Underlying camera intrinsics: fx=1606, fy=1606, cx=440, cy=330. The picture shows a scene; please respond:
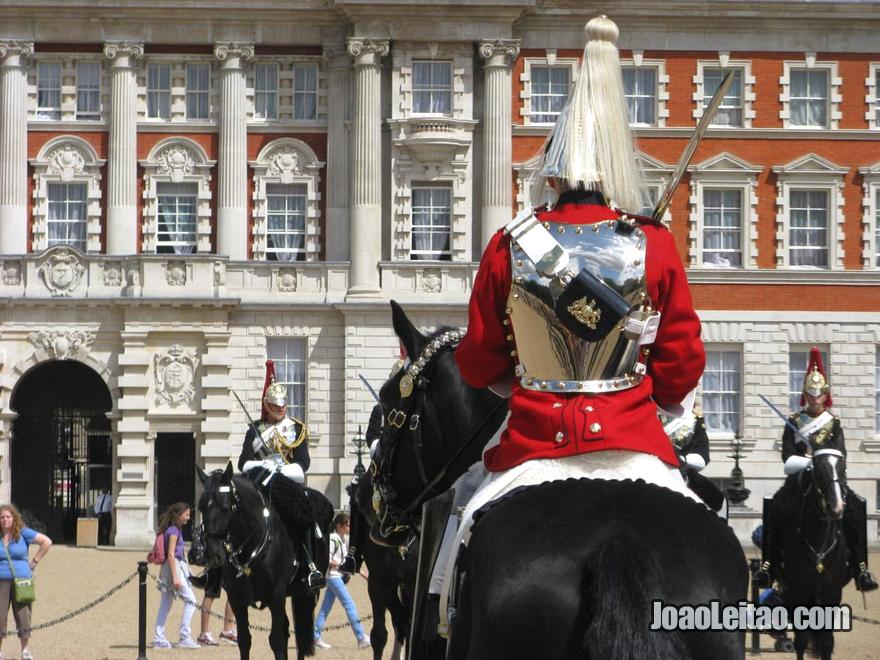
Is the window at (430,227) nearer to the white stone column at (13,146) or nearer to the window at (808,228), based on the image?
the window at (808,228)

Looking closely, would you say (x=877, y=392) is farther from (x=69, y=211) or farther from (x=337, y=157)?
(x=69, y=211)

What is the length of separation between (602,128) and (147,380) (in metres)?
31.3

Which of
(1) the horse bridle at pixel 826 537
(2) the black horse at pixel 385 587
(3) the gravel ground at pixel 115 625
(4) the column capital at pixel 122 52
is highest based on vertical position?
(4) the column capital at pixel 122 52

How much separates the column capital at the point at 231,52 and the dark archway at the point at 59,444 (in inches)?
304

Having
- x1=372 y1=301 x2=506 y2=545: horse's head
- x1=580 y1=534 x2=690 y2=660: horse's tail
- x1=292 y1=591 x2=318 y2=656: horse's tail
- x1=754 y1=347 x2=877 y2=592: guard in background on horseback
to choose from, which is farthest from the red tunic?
x1=754 y1=347 x2=877 y2=592: guard in background on horseback

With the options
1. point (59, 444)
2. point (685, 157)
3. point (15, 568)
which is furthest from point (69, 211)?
point (685, 157)

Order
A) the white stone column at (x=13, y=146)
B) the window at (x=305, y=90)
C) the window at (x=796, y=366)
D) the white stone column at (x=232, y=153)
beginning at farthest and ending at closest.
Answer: the window at (x=305, y=90) < the window at (x=796, y=366) < the white stone column at (x=232, y=153) < the white stone column at (x=13, y=146)

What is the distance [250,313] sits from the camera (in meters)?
36.5

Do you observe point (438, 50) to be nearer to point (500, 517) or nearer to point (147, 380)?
point (147, 380)

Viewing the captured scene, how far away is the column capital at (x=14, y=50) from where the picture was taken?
36.7 m

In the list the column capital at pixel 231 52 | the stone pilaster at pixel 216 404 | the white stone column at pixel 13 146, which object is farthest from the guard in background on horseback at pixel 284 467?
the white stone column at pixel 13 146

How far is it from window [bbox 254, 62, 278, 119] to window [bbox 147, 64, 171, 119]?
2033 mm

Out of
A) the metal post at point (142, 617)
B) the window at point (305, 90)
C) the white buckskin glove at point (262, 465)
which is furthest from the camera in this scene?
the window at point (305, 90)

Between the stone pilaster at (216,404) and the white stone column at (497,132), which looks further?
the white stone column at (497,132)
